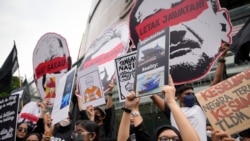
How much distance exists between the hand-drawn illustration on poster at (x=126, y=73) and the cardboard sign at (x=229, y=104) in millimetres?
1543

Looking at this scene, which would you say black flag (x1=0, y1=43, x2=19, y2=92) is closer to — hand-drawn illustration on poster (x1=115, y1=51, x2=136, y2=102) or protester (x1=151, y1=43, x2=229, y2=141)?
hand-drawn illustration on poster (x1=115, y1=51, x2=136, y2=102)

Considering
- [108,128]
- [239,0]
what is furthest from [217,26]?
[239,0]

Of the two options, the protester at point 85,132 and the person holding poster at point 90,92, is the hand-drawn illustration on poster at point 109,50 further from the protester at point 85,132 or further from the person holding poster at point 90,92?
the protester at point 85,132

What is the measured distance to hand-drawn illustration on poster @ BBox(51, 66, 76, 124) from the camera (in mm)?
3732

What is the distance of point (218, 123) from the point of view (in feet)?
6.19

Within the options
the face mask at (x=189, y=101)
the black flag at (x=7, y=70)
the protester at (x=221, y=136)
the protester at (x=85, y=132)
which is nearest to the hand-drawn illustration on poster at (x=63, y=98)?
the protester at (x=85, y=132)

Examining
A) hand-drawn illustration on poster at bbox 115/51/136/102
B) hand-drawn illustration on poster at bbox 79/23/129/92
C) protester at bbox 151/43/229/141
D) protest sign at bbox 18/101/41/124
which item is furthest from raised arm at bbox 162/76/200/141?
protest sign at bbox 18/101/41/124

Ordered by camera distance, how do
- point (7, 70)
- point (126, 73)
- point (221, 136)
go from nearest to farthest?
point (221, 136) → point (126, 73) → point (7, 70)

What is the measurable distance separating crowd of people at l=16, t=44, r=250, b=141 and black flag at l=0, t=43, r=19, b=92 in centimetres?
178

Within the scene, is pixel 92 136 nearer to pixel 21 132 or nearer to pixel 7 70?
pixel 21 132

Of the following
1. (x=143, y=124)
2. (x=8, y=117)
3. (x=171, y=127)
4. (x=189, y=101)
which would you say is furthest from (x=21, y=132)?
(x=171, y=127)

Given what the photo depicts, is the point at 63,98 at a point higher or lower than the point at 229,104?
higher

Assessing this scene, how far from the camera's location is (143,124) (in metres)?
2.76

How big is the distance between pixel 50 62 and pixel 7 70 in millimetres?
1277
